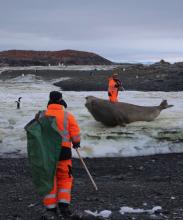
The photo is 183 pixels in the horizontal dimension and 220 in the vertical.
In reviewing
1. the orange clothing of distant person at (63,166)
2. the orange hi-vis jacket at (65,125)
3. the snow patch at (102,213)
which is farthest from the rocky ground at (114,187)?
the orange hi-vis jacket at (65,125)

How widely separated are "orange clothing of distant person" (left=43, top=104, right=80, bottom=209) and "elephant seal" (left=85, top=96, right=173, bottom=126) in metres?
6.20

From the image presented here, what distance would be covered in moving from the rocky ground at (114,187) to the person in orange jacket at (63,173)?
244mm

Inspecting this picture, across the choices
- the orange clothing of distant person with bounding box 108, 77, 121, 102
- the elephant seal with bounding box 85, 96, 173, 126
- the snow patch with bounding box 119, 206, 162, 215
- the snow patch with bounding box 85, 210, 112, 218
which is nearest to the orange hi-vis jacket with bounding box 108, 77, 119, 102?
the orange clothing of distant person with bounding box 108, 77, 121, 102

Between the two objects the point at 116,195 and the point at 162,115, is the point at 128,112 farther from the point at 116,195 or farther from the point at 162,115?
the point at 116,195

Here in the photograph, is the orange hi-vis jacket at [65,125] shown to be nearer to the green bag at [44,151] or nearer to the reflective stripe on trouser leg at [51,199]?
the green bag at [44,151]

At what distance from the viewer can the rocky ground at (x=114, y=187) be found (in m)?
6.92

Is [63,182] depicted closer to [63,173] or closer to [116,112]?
[63,173]

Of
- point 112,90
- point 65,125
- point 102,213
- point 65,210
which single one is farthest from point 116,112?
point 65,210

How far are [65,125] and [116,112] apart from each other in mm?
6342

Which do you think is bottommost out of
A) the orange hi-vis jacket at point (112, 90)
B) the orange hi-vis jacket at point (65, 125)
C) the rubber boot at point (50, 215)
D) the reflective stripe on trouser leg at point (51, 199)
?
the rubber boot at point (50, 215)

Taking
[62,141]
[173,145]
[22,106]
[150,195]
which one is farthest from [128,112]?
[62,141]

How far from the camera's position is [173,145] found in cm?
1173

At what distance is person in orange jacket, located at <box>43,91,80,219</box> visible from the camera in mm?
6504

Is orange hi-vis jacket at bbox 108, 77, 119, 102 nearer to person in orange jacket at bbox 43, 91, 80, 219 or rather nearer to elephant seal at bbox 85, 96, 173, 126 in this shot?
elephant seal at bbox 85, 96, 173, 126
